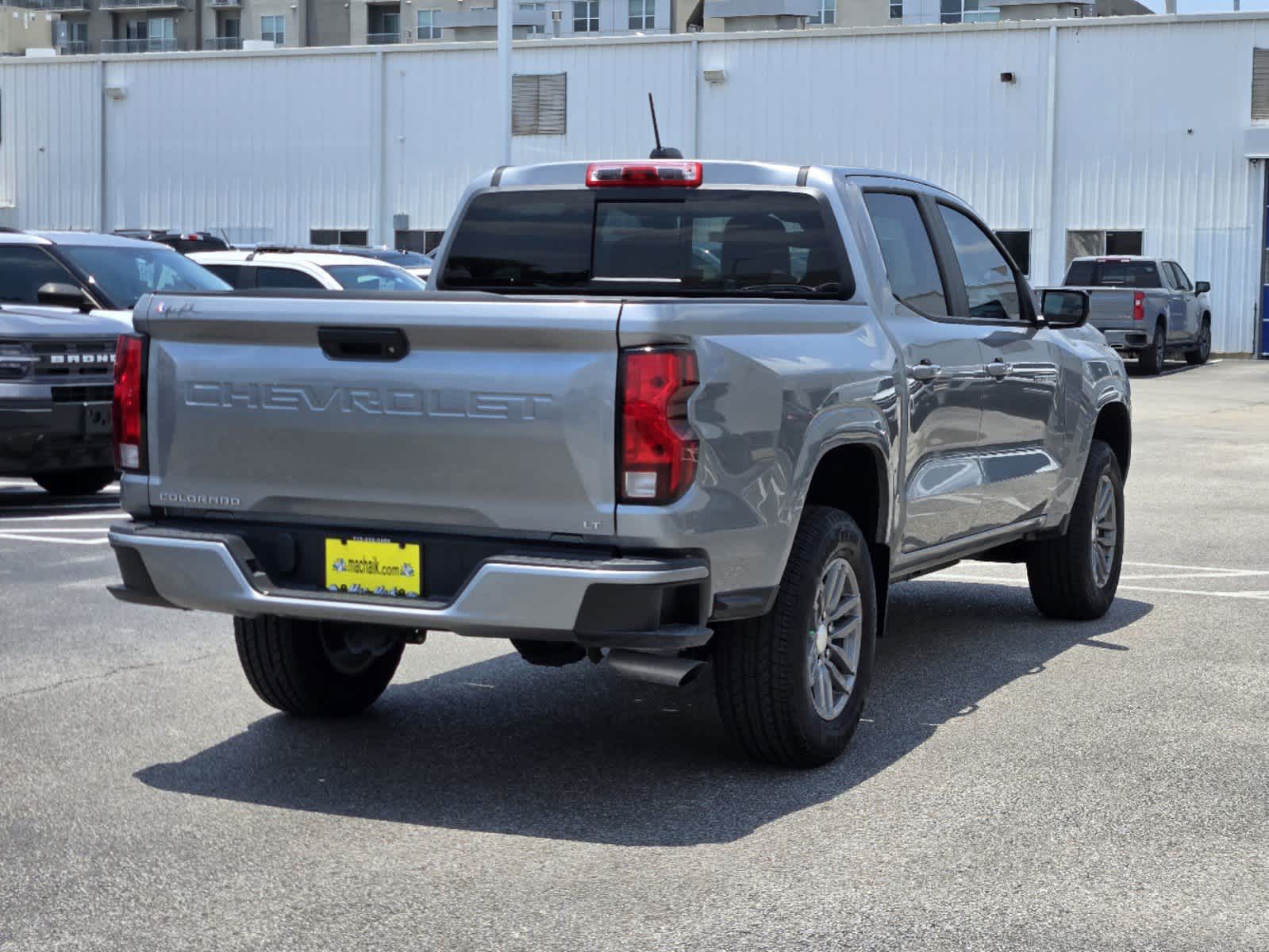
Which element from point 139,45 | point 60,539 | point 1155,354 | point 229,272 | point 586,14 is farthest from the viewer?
point 139,45

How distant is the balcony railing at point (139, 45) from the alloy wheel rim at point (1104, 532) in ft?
290

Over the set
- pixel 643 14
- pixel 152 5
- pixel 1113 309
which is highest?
pixel 152 5

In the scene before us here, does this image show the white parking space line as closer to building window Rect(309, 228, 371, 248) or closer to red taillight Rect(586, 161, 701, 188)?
red taillight Rect(586, 161, 701, 188)

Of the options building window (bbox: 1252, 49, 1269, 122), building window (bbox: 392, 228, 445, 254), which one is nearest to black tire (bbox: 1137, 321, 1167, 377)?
building window (bbox: 1252, 49, 1269, 122)

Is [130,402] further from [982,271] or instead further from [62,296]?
[62,296]

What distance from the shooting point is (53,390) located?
1273 cm

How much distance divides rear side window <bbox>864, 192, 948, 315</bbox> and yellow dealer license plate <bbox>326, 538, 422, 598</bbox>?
234cm

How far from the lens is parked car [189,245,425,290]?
57.8ft

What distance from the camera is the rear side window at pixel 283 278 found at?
17.6m

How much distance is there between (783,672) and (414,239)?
39714mm

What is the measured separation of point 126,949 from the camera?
4.55 meters

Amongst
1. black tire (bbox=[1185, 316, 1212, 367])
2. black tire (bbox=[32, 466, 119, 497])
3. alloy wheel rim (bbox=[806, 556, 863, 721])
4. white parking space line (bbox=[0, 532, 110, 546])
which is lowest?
white parking space line (bbox=[0, 532, 110, 546])

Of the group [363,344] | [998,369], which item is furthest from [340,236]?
[363,344]

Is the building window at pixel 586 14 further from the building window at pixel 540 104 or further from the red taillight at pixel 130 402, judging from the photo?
the red taillight at pixel 130 402
